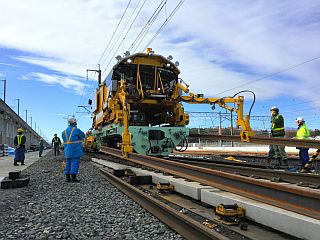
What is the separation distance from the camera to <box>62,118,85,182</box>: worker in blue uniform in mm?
8414

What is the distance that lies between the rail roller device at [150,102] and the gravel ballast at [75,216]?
8.89ft

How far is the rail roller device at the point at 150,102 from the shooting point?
9.43 m

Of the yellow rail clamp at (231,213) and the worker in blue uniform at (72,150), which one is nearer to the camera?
the yellow rail clamp at (231,213)

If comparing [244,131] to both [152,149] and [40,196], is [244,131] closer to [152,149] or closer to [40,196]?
[152,149]

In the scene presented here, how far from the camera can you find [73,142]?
28.0 ft

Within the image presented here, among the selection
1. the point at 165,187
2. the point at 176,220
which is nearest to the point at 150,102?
the point at 165,187

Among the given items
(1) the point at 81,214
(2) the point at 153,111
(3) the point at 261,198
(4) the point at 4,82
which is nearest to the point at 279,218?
(3) the point at 261,198

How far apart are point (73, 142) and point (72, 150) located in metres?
0.21

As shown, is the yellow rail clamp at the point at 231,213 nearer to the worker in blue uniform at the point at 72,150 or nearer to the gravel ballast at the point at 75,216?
the gravel ballast at the point at 75,216

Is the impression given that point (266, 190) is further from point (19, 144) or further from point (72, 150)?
point (19, 144)

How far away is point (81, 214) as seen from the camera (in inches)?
191

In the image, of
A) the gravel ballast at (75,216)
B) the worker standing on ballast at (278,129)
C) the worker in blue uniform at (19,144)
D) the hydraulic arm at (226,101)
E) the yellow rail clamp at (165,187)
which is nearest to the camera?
the gravel ballast at (75,216)

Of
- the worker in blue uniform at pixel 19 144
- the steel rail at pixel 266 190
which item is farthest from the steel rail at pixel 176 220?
the worker in blue uniform at pixel 19 144

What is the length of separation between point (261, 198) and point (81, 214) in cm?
269
